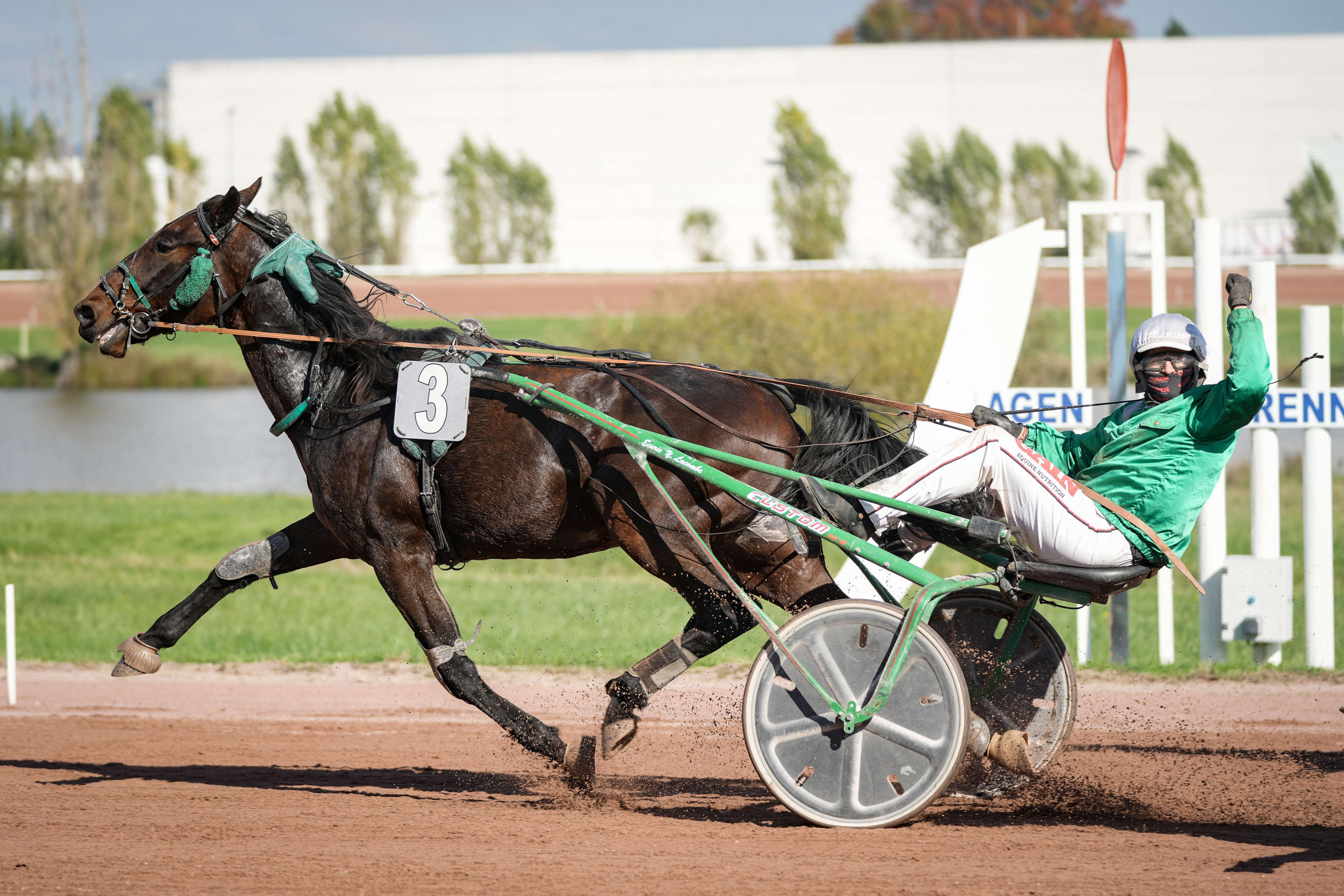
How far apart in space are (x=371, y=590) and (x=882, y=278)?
1099 centimetres

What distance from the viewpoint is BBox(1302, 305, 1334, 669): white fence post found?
7301 millimetres

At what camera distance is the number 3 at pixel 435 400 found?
485cm

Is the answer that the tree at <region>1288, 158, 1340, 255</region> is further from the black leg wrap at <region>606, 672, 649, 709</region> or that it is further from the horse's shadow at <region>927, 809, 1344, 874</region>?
the black leg wrap at <region>606, 672, 649, 709</region>

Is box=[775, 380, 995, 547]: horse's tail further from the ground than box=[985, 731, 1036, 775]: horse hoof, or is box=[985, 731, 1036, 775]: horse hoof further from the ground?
box=[775, 380, 995, 547]: horse's tail

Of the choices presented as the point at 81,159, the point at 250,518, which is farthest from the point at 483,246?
the point at 250,518

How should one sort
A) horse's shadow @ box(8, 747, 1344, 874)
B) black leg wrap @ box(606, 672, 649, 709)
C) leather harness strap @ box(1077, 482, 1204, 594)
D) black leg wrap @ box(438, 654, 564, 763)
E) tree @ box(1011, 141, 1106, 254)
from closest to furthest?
leather harness strap @ box(1077, 482, 1204, 594), horse's shadow @ box(8, 747, 1344, 874), black leg wrap @ box(438, 654, 564, 763), black leg wrap @ box(606, 672, 649, 709), tree @ box(1011, 141, 1106, 254)

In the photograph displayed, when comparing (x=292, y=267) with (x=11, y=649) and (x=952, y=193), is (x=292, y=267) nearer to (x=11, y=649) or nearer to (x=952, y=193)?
(x=11, y=649)

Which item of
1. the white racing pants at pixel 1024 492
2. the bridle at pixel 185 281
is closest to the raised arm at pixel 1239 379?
the white racing pants at pixel 1024 492

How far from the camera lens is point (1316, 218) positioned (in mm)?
40219

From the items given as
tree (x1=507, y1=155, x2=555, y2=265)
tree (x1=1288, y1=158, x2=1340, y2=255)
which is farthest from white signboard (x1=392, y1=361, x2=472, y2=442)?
tree (x1=1288, y1=158, x2=1340, y2=255)

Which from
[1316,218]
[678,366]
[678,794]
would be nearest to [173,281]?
[678,366]

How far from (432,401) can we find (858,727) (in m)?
1.97

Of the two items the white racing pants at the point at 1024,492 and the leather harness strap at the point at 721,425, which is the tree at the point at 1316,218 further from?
the white racing pants at the point at 1024,492

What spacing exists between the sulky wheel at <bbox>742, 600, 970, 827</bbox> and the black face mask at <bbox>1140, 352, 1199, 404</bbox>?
3.77ft
